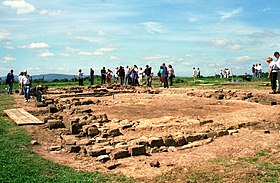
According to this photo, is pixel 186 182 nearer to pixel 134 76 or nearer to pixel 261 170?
pixel 261 170

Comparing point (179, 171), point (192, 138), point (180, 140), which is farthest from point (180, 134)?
point (179, 171)

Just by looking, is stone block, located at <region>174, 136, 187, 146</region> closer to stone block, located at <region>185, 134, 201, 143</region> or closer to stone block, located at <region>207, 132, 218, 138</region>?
stone block, located at <region>185, 134, 201, 143</region>

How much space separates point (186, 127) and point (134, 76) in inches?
841

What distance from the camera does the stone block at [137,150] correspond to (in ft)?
24.9

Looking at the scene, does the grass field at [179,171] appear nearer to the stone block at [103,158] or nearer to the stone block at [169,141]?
the stone block at [103,158]

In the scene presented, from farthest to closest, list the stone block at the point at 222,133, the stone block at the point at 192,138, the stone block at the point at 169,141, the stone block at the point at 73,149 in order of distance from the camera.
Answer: the stone block at the point at 222,133, the stone block at the point at 192,138, the stone block at the point at 169,141, the stone block at the point at 73,149

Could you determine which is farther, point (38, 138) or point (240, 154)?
point (38, 138)

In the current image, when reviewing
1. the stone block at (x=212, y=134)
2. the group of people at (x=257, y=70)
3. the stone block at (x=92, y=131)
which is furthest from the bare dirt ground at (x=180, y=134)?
the group of people at (x=257, y=70)

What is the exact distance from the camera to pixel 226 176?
19.8 ft

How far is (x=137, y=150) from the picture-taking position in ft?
25.1

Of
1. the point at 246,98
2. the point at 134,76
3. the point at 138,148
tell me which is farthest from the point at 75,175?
the point at 134,76

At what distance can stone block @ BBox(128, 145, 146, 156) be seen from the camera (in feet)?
24.9

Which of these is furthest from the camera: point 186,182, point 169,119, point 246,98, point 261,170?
point 246,98

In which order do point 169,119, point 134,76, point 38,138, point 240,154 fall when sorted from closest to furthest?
point 240,154 → point 38,138 → point 169,119 → point 134,76
